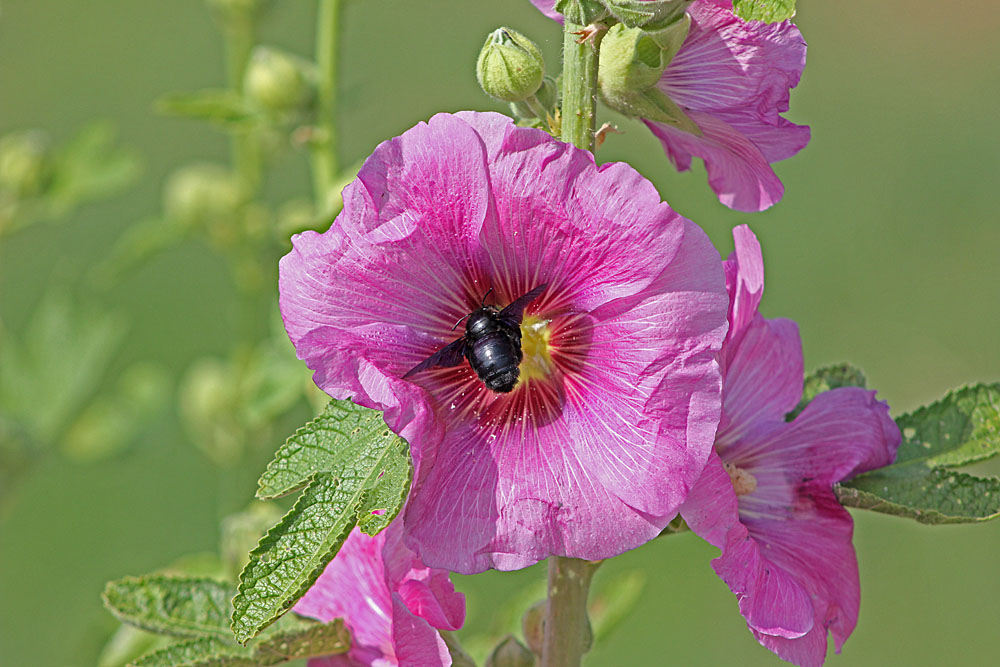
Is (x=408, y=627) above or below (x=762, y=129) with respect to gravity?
below

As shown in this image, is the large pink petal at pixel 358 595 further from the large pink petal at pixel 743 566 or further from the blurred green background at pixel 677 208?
the blurred green background at pixel 677 208

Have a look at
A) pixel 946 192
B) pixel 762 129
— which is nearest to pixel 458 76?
pixel 946 192

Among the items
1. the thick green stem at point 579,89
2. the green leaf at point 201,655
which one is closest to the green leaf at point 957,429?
the thick green stem at point 579,89

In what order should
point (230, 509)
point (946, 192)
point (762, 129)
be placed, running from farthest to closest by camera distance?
point (946, 192)
point (230, 509)
point (762, 129)

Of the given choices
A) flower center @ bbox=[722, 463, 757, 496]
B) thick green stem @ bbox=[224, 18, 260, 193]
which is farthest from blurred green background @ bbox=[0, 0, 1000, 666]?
flower center @ bbox=[722, 463, 757, 496]

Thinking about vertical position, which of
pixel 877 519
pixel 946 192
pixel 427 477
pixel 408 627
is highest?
pixel 427 477

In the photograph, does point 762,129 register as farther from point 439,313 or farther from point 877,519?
point 877,519
